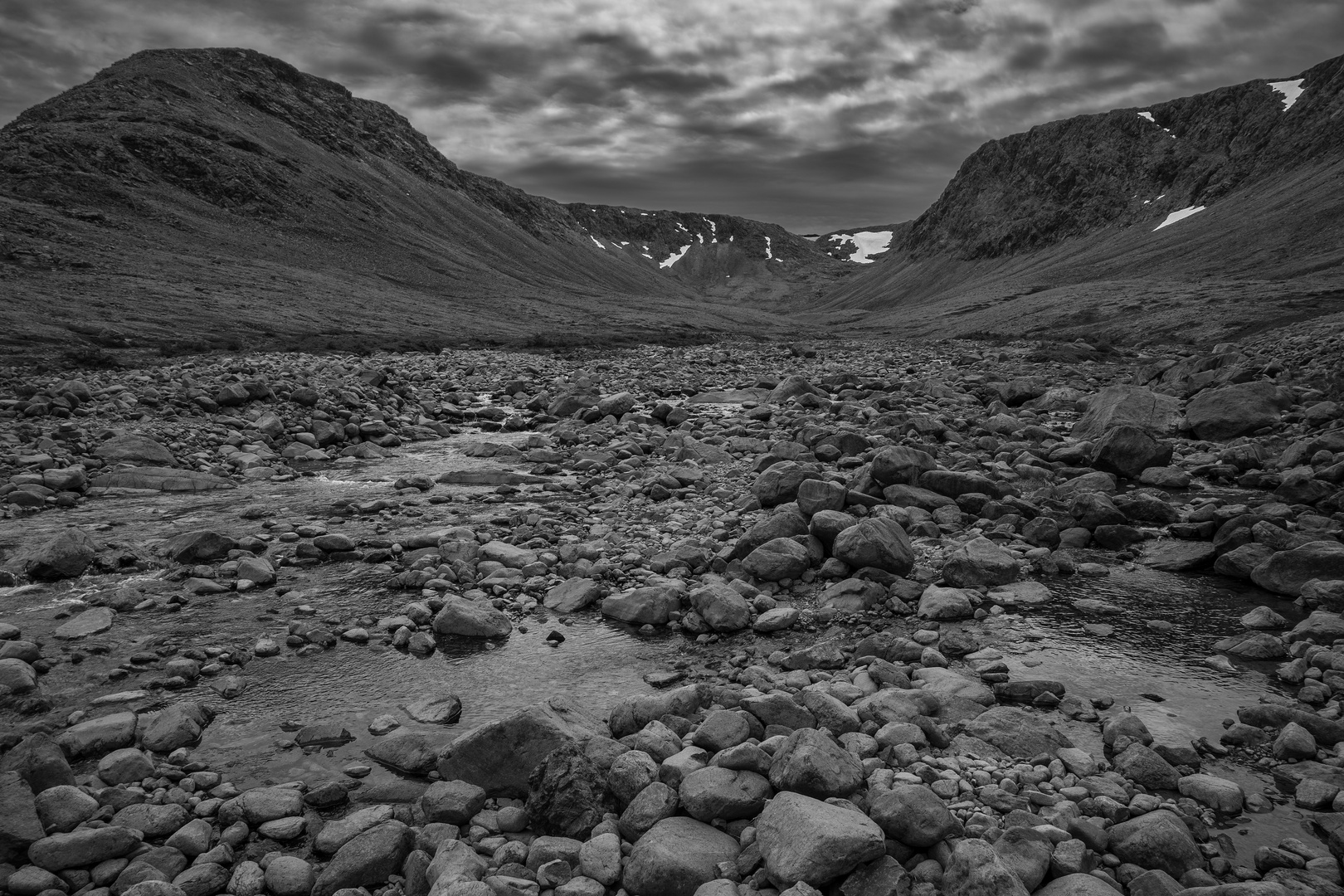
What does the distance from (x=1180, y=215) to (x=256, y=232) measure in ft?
502

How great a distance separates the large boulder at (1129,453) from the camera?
14312 mm

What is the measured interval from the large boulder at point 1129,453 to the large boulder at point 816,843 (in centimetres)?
1236

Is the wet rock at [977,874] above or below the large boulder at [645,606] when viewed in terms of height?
above

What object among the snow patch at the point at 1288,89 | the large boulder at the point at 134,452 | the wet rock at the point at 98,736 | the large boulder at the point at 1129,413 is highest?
the snow patch at the point at 1288,89

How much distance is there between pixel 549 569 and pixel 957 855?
7238 millimetres

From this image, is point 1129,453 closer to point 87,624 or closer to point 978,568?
point 978,568

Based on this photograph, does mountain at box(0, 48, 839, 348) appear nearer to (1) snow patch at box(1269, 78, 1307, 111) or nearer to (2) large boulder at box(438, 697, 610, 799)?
(2) large boulder at box(438, 697, 610, 799)

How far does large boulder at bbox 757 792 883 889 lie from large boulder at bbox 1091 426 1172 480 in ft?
40.5

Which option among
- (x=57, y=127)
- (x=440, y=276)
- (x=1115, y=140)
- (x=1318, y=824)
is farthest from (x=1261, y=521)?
(x=1115, y=140)

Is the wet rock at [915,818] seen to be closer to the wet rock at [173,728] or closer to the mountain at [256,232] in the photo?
the wet rock at [173,728]

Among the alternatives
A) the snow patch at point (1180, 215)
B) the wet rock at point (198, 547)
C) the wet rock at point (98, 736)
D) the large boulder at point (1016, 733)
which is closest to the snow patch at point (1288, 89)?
the snow patch at point (1180, 215)

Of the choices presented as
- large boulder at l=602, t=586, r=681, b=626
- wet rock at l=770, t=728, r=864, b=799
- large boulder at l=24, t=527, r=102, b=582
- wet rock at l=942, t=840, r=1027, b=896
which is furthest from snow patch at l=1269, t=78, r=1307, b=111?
large boulder at l=24, t=527, r=102, b=582

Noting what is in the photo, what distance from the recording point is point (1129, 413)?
17.6m

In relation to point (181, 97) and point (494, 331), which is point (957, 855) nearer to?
point (494, 331)
